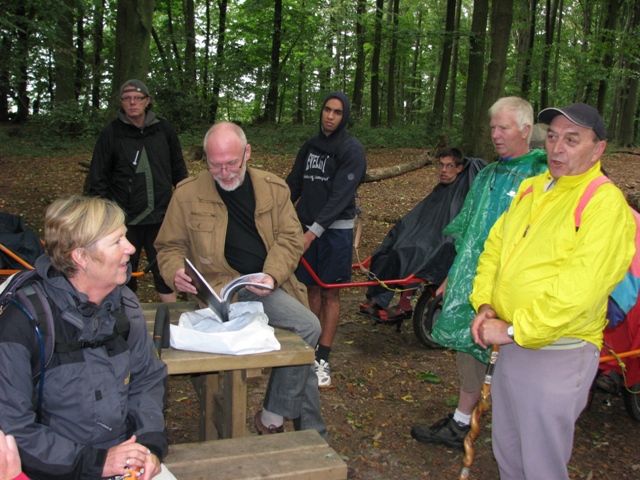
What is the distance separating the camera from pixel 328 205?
4.68m

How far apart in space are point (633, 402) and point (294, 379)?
2633 mm

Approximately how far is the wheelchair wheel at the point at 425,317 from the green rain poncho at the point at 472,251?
1.81 meters

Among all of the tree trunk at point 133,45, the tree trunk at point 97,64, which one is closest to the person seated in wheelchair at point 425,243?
the tree trunk at point 133,45

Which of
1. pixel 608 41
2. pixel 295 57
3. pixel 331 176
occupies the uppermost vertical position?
pixel 608 41

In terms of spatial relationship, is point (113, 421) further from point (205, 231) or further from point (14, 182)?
point (14, 182)

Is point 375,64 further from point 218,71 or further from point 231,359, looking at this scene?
point 231,359

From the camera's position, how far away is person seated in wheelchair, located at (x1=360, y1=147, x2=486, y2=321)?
5355 millimetres

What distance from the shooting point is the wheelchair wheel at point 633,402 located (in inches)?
174

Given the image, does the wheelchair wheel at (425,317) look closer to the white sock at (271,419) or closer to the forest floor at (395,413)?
the forest floor at (395,413)

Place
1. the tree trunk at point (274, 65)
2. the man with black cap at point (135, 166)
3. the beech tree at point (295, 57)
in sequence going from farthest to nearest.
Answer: the tree trunk at point (274, 65) → the beech tree at point (295, 57) → the man with black cap at point (135, 166)

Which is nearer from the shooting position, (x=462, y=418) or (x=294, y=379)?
(x=294, y=379)

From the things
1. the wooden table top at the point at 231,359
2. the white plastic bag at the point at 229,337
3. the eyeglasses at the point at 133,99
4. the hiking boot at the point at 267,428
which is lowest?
the hiking boot at the point at 267,428

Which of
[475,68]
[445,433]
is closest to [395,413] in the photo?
[445,433]

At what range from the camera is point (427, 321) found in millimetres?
5527
